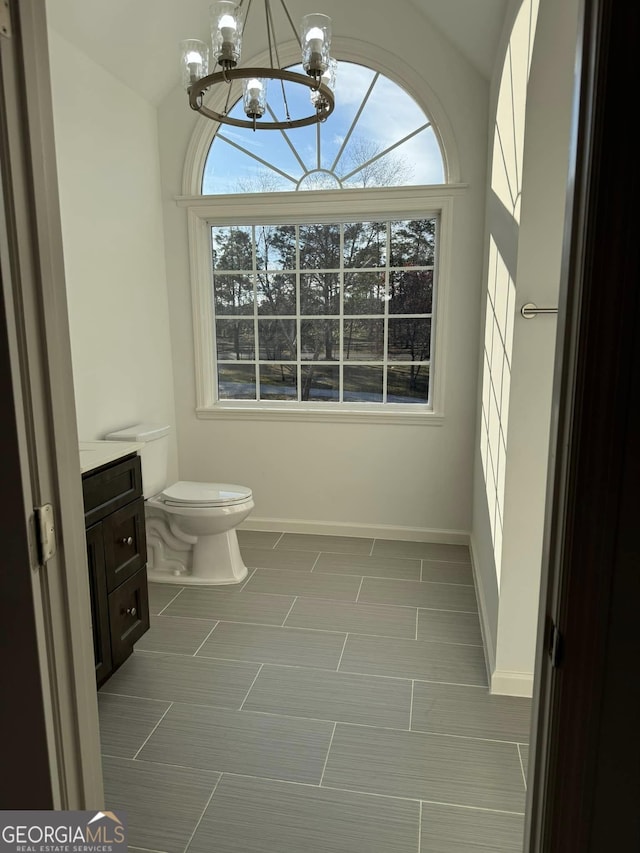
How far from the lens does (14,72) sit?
2.78 ft

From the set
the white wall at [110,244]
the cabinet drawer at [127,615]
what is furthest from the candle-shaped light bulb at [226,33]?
the cabinet drawer at [127,615]

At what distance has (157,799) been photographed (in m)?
1.83

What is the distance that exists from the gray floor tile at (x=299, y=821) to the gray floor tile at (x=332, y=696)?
0.37m

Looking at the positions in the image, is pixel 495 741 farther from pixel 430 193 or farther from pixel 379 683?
pixel 430 193

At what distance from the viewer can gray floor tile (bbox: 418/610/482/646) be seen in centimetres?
275

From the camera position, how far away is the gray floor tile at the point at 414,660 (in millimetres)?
2482

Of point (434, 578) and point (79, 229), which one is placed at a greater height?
point (79, 229)

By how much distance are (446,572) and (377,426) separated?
99cm

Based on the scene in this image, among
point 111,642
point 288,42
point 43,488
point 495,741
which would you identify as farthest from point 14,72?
point 288,42

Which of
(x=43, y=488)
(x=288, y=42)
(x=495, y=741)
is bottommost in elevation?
(x=495, y=741)

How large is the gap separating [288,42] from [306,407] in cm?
221

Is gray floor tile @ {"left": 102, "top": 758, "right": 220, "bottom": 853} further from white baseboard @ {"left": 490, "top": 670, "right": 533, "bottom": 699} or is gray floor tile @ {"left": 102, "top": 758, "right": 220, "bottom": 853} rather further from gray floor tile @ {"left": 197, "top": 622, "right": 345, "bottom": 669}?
white baseboard @ {"left": 490, "top": 670, "right": 533, "bottom": 699}

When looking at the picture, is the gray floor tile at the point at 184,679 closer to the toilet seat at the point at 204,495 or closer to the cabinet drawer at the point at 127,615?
the cabinet drawer at the point at 127,615

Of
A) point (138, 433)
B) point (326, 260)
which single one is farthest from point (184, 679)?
point (326, 260)
